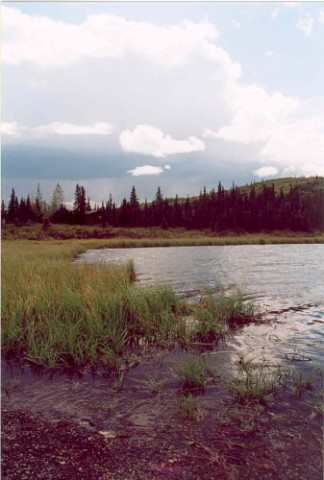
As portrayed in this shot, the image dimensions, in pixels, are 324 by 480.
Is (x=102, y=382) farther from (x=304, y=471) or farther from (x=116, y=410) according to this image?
(x=304, y=471)

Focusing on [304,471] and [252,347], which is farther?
[252,347]

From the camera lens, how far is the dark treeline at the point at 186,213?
86.9 metres

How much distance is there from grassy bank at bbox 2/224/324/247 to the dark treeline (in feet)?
15.5

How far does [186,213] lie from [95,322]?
311 ft

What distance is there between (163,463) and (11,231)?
76.6 meters

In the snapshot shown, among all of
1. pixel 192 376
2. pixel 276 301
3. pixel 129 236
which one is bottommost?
pixel 276 301

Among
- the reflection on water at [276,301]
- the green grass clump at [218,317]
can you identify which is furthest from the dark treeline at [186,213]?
the green grass clump at [218,317]

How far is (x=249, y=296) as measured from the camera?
17125 mm

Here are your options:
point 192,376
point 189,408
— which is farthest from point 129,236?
point 189,408

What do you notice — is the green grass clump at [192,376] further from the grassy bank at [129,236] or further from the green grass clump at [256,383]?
the grassy bank at [129,236]

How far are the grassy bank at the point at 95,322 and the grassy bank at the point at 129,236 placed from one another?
4851 cm

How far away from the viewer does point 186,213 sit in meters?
104

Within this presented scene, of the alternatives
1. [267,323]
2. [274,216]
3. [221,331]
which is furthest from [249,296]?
[274,216]

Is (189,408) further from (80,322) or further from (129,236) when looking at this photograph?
(129,236)
